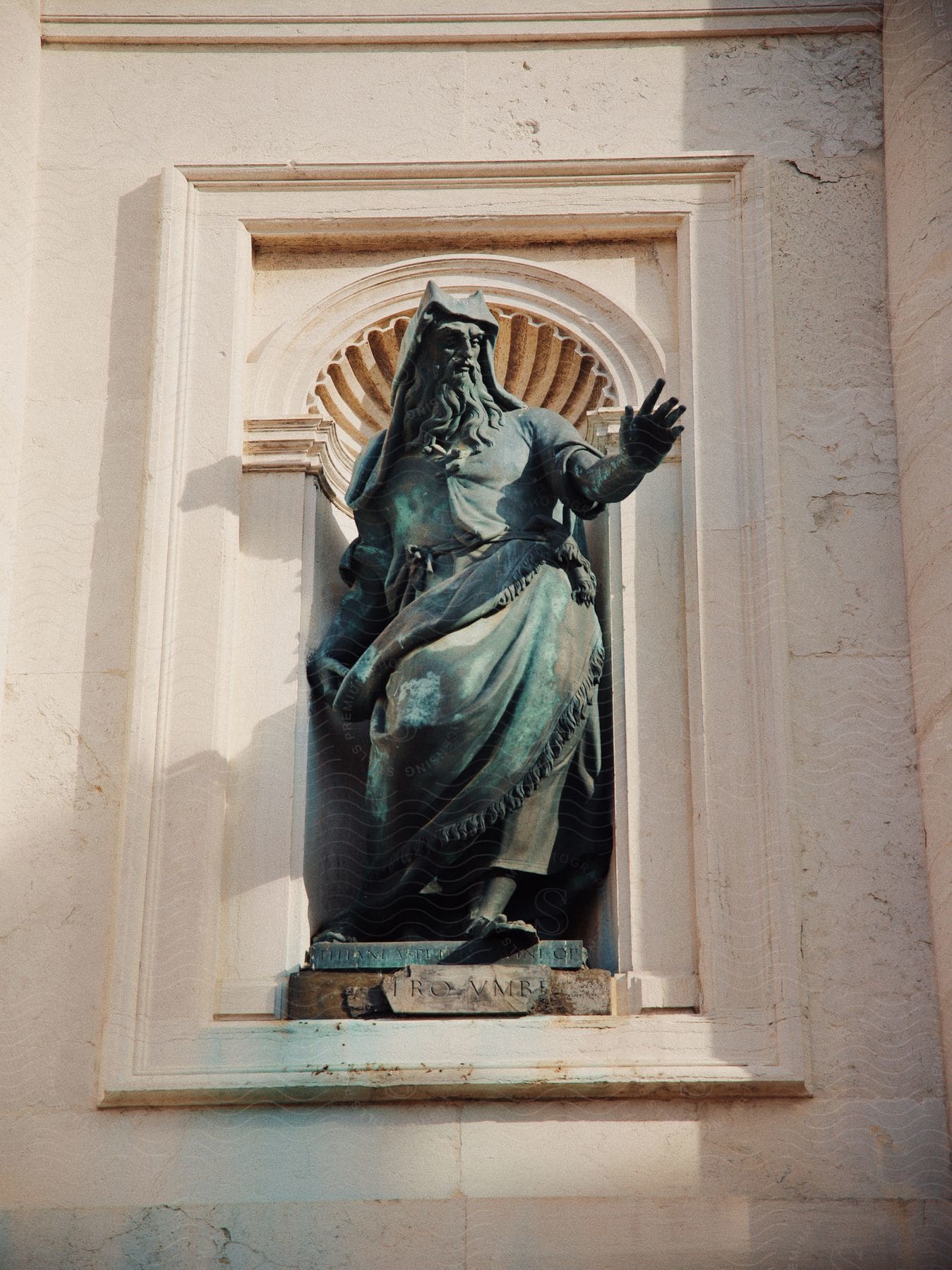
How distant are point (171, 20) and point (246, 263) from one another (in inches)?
36.1

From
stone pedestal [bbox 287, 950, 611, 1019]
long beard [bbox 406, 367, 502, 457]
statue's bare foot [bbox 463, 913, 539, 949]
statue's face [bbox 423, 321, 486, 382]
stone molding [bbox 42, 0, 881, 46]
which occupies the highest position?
stone molding [bbox 42, 0, 881, 46]

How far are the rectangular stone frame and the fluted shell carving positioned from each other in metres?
0.32

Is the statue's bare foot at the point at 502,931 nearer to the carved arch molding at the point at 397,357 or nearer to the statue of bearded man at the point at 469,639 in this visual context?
the statue of bearded man at the point at 469,639

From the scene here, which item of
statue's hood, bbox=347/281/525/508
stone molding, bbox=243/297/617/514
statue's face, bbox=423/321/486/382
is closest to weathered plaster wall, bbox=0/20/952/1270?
stone molding, bbox=243/297/617/514

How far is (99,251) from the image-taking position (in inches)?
254

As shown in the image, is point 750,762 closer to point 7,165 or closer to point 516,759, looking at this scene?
point 516,759

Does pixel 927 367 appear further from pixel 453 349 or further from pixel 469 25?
pixel 469 25

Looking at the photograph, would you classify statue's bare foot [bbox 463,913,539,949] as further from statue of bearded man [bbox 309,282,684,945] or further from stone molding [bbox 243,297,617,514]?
stone molding [bbox 243,297,617,514]

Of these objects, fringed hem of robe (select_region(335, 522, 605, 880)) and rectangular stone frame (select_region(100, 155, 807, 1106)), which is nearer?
rectangular stone frame (select_region(100, 155, 807, 1106))

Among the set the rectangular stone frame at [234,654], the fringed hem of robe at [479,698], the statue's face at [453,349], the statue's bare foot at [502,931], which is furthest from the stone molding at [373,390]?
the statue's bare foot at [502,931]

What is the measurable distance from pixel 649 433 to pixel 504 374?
1.28 meters

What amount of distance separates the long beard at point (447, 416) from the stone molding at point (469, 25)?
1.31 metres

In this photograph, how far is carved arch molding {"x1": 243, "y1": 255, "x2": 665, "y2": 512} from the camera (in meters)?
6.31

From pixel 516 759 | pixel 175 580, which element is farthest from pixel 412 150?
pixel 516 759
